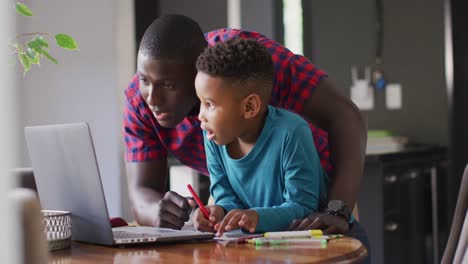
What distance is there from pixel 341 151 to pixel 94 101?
2.85 metres

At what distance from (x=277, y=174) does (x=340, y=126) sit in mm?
Answer: 342

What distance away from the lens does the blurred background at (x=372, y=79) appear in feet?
13.6

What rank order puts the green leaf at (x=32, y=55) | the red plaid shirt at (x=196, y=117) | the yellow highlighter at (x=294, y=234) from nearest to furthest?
1. the yellow highlighter at (x=294, y=234)
2. the green leaf at (x=32, y=55)
3. the red plaid shirt at (x=196, y=117)

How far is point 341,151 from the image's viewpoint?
166cm

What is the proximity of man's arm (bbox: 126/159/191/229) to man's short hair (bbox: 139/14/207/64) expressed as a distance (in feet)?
0.93

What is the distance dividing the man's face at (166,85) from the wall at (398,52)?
10.9 ft

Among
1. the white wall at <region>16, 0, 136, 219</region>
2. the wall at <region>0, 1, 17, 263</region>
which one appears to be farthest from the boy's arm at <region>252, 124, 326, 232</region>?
the white wall at <region>16, 0, 136, 219</region>

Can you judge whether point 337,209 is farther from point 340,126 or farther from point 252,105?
point 340,126

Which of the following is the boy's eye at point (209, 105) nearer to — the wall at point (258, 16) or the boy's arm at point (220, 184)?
the boy's arm at point (220, 184)

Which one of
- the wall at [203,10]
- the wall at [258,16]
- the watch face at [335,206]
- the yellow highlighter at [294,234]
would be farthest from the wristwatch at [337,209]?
the wall at [203,10]

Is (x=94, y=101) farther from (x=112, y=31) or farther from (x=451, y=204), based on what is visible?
(x=451, y=204)

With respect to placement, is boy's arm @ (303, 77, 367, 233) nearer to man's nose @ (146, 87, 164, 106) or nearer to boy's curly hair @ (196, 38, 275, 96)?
boy's curly hair @ (196, 38, 275, 96)

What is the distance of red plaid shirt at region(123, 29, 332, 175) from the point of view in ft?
5.68

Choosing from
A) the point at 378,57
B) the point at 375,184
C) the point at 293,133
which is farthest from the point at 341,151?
the point at 378,57
